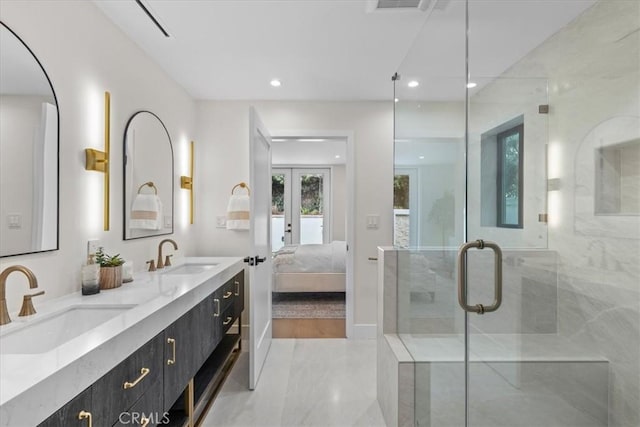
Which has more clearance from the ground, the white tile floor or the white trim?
the white trim

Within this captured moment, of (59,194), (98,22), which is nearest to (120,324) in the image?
(59,194)

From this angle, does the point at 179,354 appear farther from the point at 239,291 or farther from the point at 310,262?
the point at 310,262

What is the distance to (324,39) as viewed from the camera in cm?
224

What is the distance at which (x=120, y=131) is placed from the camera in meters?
2.17

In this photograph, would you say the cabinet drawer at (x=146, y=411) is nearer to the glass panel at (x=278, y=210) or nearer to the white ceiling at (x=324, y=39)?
the white ceiling at (x=324, y=39)

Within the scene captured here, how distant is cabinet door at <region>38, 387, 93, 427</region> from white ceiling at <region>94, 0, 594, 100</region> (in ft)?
5.81

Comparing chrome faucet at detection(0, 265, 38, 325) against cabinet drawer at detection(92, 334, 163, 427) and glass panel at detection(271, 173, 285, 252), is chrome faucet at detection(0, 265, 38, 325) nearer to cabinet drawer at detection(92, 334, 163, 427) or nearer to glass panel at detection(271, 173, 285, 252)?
cabinet drawer at detection(92, 334, 163, 427)

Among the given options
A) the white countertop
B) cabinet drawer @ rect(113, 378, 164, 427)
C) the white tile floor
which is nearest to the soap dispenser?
the white countertop

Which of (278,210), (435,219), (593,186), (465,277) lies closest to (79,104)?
(435,219)

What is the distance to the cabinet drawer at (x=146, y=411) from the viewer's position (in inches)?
46.3

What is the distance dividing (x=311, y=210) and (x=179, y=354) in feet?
19.0

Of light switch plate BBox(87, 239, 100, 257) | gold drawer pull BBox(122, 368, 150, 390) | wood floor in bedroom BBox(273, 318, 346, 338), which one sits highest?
light switch plate BBox(87, 239, 100, 257)

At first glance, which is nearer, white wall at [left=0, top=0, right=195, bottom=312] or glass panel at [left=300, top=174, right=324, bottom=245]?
white wall at [left=0, top=0, right=195, bottom=312]

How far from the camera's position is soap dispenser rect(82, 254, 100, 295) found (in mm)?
1704
